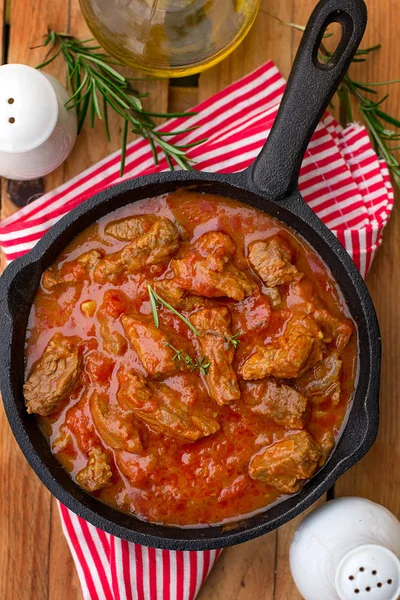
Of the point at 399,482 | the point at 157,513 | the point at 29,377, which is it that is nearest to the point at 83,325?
the point at 29,377

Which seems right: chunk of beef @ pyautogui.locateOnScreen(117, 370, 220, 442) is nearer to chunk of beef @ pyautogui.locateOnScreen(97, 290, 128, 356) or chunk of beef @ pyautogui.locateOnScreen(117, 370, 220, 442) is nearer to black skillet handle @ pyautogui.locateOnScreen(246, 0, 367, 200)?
chunk of beef @ pyautogui.locateOnScreen(97, 290, 128, 356)

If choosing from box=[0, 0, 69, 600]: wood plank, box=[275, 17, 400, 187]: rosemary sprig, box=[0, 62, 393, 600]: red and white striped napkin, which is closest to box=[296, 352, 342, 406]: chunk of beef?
box=[0, 62, 393, 600]: red and white striped napkin

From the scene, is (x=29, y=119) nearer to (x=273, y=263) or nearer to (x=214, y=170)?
(x=214, y=170)

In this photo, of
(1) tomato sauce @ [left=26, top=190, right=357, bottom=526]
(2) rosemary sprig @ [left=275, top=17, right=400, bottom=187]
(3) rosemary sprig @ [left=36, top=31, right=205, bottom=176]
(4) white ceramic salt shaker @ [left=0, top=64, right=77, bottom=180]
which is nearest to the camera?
(1) tomato sauce @ [left=26, top=190, right=357, bottom=526]

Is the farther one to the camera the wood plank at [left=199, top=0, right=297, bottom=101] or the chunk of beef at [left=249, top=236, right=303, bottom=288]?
the wood plank at [left=199, top=0, right=297, bottom=101]

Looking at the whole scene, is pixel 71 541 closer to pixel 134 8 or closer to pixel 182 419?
pixel 182 419

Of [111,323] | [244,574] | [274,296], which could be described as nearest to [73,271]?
[111,323]

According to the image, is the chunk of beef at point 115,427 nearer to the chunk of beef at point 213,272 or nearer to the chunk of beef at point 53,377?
the chunk of beef at point 53,377
